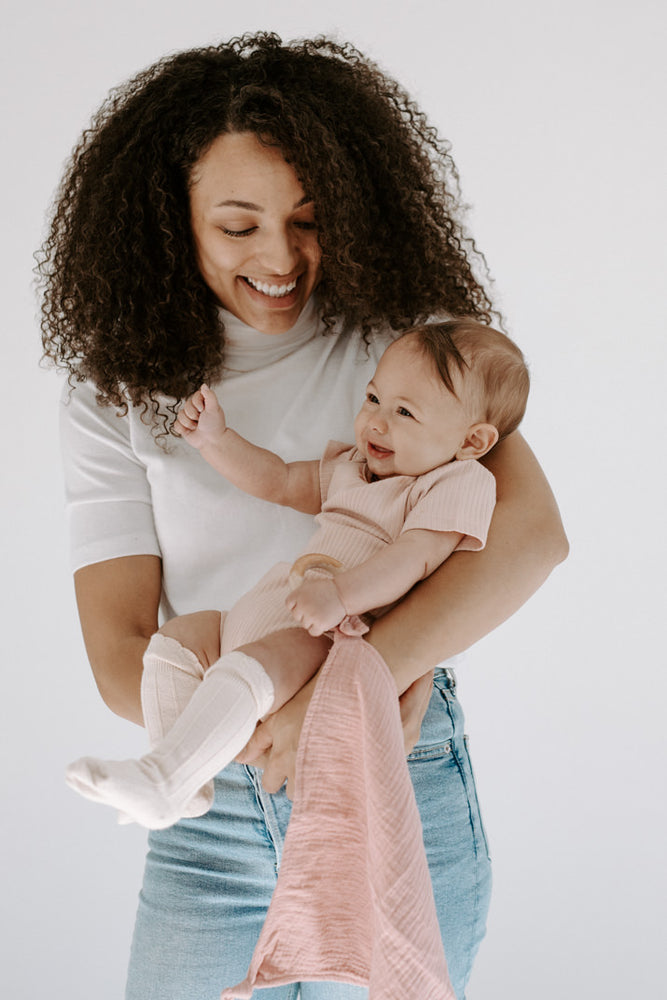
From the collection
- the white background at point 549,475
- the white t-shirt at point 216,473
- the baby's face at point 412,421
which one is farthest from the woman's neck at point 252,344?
the white background at point 549,475

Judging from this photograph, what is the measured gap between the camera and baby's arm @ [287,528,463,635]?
1424 mm

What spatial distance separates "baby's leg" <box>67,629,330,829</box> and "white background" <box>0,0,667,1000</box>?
59.0 inches

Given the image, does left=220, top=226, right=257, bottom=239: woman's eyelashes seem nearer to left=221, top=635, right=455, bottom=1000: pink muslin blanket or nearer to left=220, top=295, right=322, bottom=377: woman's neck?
left=220, top=295, right=322, bottom=377: woman's neck

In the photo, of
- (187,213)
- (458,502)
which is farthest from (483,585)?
(187,213)

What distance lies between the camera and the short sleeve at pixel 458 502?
1.52m

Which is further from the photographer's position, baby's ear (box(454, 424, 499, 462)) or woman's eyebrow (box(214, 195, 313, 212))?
woman's eyebrow (box(214, 195, 313, 212))

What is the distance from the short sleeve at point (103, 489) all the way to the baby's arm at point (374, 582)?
455 millimetres

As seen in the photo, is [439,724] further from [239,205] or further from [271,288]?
[239,205]

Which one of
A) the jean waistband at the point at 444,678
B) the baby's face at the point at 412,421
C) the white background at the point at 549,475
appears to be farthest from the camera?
the white background at the point at 549,475

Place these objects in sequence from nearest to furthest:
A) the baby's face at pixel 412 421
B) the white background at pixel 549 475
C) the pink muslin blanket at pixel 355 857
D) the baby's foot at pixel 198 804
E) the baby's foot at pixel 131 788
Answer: the baby's foot at pixel 131 788 < the pink muslin blanket at pixel 355 857 < the baby's foot at pixel 198 804 < the baby's face at pixel 412 421 < the white background at pixel 549 475

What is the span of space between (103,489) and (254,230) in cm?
47

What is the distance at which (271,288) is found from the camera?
6.11ft

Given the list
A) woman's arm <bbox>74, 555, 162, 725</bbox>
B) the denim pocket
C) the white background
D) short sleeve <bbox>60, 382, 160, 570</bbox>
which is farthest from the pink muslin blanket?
the white background

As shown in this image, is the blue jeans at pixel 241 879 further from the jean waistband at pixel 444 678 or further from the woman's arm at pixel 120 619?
the woman's arm at pixel 120 619
